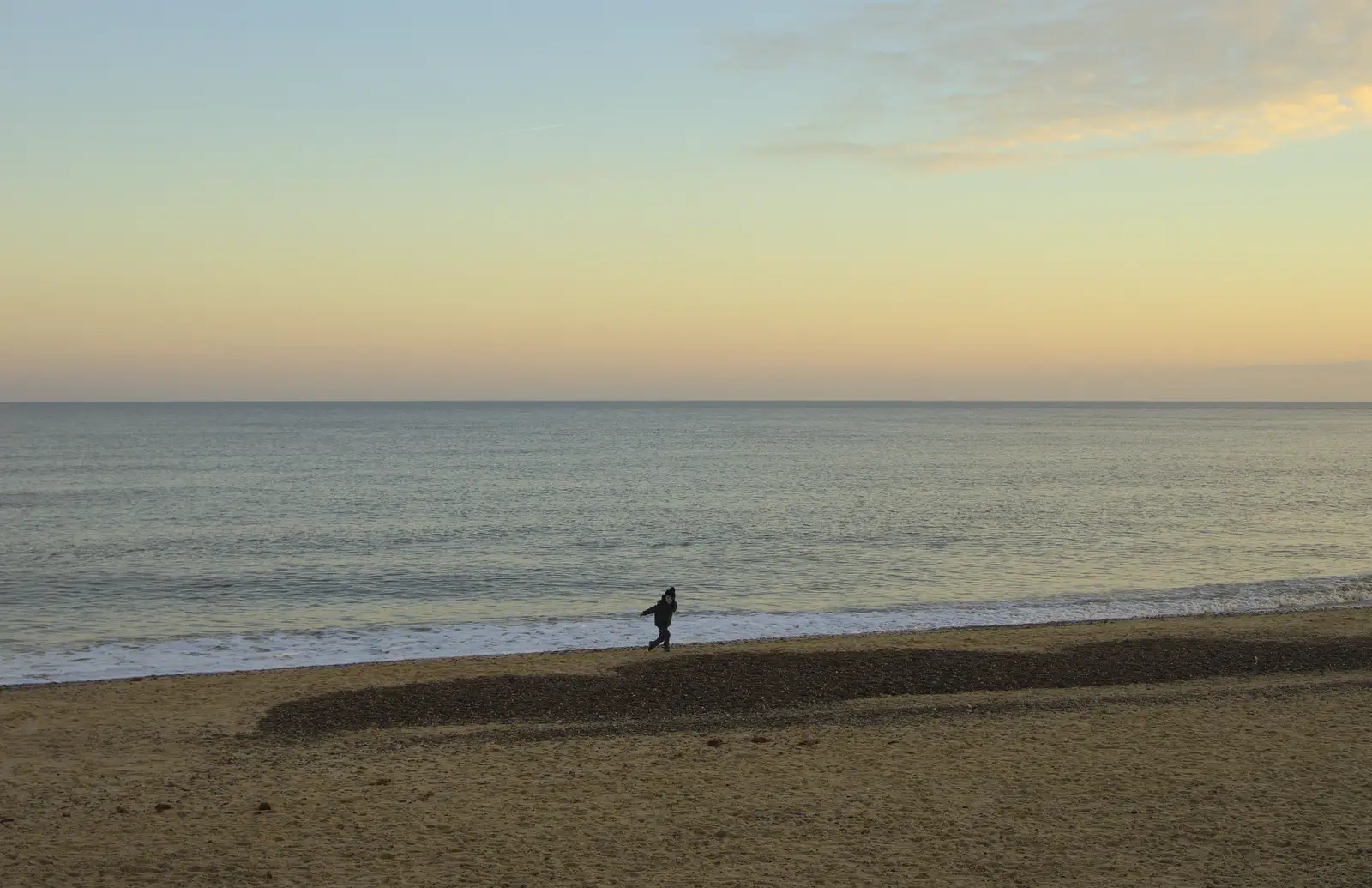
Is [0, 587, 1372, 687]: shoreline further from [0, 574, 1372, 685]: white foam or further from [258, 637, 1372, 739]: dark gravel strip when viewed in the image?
[258, 637, 1372, 739]: dark gravel strip

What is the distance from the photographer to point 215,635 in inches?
1109

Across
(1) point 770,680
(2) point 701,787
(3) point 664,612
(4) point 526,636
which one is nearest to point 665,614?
(3) point 664,612

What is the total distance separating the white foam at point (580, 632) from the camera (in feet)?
80.5

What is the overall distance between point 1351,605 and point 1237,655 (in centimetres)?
1128

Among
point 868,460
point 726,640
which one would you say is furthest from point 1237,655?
point 868,460

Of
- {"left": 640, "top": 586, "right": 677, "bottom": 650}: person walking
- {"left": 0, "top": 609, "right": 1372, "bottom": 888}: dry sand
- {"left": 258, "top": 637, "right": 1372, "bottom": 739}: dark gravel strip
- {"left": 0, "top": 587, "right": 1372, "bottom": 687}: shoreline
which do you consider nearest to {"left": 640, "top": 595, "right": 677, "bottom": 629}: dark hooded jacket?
{"left": 640, "top": 586, "right": 677, "bottom": 650}: person walking

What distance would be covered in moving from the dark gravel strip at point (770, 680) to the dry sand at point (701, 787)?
15cm

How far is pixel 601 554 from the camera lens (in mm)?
44500

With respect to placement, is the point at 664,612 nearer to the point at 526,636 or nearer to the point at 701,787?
the point at 526,636

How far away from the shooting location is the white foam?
80.5ft

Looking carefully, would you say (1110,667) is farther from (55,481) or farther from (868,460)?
(868,460)

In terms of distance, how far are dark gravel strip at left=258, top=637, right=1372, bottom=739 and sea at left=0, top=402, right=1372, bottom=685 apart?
17.7 feet

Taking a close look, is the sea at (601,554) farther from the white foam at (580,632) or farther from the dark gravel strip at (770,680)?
the dark gravel strip at (770,680)

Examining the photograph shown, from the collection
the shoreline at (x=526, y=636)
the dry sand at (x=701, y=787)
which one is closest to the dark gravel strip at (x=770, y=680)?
the dry sand at (x=701, y=787)
